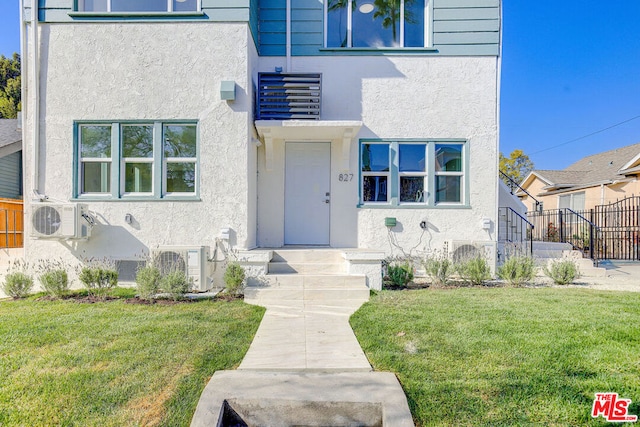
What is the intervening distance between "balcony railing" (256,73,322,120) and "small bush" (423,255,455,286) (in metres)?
3.64

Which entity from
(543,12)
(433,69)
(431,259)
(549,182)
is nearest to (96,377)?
(431,259)

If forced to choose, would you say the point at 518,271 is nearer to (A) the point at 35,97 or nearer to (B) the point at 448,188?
(B) the point at 448,188

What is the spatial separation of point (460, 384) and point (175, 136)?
6.12m

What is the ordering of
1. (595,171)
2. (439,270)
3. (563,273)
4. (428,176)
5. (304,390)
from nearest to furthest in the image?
(304,390) < (439,270) < (563,273) < (428,176) < (595,171)

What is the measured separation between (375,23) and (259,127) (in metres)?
3.55

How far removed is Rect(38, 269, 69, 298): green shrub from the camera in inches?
215

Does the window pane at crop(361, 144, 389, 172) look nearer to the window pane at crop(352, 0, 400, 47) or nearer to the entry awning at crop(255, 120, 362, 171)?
the entry awning at crop(255, 120, 362, 171)

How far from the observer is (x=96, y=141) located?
6.55 metres

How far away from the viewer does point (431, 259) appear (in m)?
6.48

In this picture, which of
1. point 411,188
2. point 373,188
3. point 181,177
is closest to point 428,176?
point 411,188

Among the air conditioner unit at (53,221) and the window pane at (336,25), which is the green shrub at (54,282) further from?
the window pane at (336,25)

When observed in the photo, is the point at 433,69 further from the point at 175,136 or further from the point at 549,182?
the point at 549,182

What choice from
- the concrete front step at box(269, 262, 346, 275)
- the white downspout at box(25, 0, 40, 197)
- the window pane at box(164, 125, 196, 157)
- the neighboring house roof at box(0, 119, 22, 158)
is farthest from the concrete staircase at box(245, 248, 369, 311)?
the neighboring house roof at box(0, 119, 22, 158)

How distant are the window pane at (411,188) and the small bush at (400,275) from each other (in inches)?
64.5
